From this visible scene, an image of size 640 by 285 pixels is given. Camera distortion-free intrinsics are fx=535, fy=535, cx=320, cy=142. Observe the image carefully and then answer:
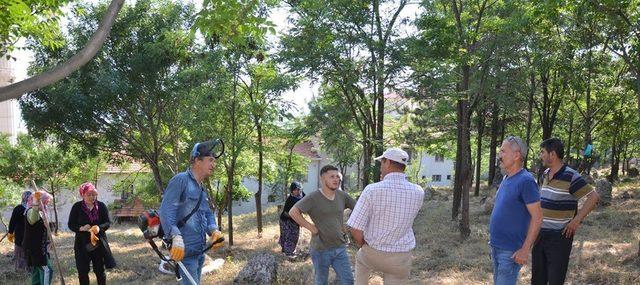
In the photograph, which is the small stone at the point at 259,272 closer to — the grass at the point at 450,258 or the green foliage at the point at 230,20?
the grass at the point at 450,258

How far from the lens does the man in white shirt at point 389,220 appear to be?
3926 mm

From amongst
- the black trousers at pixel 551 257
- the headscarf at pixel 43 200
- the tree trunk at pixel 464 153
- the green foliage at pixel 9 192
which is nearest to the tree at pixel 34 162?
the green foliage at pixel 9 192

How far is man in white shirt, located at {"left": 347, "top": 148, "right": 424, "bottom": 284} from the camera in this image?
3926 mm

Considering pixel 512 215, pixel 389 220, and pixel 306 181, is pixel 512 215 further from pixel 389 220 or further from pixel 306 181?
pixel 306 181

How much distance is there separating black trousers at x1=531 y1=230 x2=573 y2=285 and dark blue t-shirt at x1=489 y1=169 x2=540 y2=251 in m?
0.84

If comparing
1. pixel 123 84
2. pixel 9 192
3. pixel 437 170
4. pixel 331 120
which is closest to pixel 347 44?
pixel 331 120

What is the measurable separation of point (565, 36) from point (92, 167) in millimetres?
22498

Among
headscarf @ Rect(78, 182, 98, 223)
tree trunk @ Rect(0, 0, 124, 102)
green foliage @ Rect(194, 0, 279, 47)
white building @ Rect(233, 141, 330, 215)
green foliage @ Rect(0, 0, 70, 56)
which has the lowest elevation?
white building @ Rect(233, 141, 330, 215)

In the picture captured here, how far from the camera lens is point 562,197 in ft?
15.9

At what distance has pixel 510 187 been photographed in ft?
13.4

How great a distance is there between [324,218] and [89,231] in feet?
9.83

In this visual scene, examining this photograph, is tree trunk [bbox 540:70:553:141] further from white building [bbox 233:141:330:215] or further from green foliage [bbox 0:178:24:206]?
white building [bbox 233:141:330:215]

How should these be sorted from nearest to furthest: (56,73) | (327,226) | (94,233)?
(56,73) < (327,226) < (94,233)

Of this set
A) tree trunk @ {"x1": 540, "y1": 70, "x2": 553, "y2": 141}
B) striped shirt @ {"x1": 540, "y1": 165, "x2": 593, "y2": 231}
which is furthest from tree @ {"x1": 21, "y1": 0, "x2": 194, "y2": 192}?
tree trunk @ {"x1": 540, "y1": 70, "x2": 553, "y2": 141}
